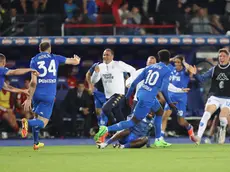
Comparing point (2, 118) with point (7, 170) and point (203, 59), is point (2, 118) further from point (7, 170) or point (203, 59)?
point (7, 170)

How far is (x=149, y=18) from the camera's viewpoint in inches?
960

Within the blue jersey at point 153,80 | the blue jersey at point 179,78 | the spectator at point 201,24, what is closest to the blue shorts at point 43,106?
the blue jersey at point 153,80

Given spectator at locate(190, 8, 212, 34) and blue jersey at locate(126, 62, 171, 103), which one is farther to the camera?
spectator at locate(190, 8, 212, 34)

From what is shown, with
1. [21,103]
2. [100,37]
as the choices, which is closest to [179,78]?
[100,37]

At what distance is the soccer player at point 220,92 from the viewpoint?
18172 millimetres

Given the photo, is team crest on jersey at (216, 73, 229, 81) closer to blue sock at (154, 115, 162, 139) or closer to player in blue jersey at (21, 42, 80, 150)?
blue sock at (154, 115, 162, 139)

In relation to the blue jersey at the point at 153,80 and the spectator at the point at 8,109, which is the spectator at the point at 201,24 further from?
the blue jersey at the point at 153,80

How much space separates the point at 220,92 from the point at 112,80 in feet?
8.52

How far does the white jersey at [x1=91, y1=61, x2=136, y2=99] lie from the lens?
740 inches

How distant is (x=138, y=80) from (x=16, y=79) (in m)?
9.58

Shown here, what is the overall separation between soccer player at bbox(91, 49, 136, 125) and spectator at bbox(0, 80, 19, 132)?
4235 mm

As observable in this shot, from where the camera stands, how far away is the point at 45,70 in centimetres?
1591

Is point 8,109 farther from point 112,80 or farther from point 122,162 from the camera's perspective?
point 122,162

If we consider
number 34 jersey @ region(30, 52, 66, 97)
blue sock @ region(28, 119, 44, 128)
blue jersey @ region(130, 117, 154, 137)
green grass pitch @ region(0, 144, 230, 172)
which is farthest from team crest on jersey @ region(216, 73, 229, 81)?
blue sock @ region(28, 119, 44, 128)
